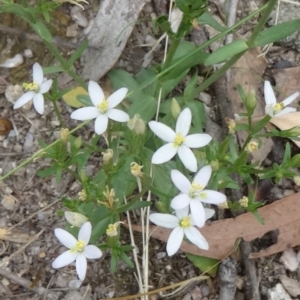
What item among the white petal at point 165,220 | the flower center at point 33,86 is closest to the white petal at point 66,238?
the white petal at point 165,220

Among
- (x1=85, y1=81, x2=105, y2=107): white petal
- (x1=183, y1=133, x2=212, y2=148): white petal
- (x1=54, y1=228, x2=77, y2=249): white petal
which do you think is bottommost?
(x1=54, y1=228, x2=77, y2=249): white petal

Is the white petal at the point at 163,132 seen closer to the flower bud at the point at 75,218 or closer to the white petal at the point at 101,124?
the white petal at the point at 101,124

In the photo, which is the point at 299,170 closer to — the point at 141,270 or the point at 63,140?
the point at 141,270

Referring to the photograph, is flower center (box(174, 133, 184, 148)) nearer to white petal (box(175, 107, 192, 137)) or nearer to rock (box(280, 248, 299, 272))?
white petal (box(175, 107, 192, 137))

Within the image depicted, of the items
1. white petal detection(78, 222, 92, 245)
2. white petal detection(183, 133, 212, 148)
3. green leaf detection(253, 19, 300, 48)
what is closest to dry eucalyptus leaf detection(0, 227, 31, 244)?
white petal detection(78, 222, 92, 245)

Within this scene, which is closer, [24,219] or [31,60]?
[24,219]

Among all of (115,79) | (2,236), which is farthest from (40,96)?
(2,236)
